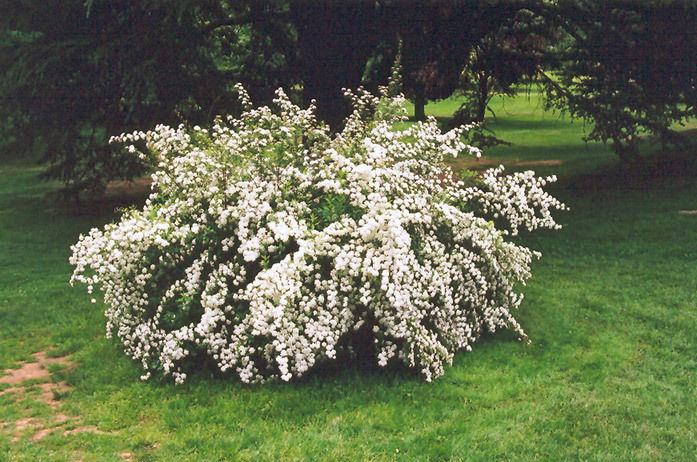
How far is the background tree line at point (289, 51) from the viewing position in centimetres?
1293

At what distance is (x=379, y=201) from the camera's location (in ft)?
22.1

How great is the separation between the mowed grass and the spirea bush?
30 cm

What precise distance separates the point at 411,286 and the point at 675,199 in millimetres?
11258

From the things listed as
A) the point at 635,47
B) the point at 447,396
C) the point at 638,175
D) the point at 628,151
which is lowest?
the point at 447,396

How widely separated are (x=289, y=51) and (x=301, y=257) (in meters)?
9.09

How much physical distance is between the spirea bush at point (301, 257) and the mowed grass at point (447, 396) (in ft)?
1.00

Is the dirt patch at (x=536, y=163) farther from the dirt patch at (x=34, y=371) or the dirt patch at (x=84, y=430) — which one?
the dirt patch at (x=84, y=430)

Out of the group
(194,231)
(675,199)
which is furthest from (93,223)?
(675,199)

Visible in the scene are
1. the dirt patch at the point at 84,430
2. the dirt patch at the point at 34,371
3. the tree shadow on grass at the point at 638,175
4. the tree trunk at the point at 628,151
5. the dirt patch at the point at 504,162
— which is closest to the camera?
the dirt patch at the point at 84,430

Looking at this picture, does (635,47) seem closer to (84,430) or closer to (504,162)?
(504,162)

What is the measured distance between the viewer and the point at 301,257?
20.5ft

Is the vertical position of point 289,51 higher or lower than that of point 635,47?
lower

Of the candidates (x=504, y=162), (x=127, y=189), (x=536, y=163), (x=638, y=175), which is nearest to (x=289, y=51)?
(x=127, y=189)

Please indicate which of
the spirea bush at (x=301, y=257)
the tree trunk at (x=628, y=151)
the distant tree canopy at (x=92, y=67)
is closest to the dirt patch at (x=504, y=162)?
the tree trunk at (x=628, y=151)
